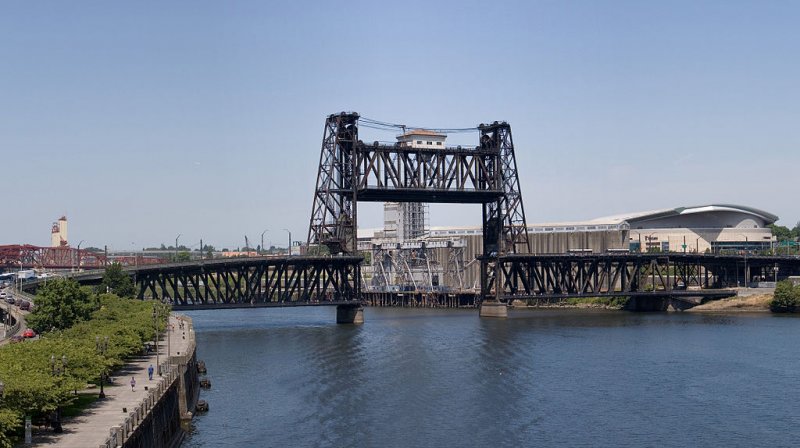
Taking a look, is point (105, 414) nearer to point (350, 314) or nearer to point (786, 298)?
point (350, 314)

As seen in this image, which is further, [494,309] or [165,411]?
[494,309]

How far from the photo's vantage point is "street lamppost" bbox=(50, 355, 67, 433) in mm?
48122

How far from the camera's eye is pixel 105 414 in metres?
53.0

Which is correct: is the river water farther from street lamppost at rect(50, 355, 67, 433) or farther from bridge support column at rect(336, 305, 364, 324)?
street lamppost at rect(50, 355, 67, 433)

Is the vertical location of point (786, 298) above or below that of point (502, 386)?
above

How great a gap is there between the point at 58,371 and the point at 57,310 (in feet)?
119

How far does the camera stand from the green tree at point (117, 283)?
432ft

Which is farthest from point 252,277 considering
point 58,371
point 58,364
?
point 58,371

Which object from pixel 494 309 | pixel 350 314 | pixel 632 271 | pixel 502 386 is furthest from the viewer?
pixel 632 271

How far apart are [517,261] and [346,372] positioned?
77187 millimetres

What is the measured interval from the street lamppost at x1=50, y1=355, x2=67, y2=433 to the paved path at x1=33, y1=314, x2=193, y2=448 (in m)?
0.36

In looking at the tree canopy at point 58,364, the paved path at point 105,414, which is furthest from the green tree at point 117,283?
the paved path at point 105,414

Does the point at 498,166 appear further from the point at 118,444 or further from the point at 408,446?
the point at 118,444

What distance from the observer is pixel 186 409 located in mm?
68000
